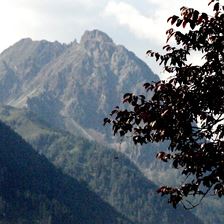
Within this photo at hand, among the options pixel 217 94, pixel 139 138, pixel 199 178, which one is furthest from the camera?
pixel 139 138

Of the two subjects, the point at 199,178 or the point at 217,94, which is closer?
the point at 217,94

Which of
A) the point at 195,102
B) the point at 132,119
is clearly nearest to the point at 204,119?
the point at 195,102

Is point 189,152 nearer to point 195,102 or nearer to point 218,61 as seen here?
point 195,102

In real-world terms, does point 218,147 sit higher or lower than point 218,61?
lower

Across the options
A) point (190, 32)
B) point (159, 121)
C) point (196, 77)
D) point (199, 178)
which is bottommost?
point (199, 178)

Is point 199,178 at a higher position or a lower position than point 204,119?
lower

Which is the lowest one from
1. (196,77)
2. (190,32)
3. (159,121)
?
(159,121)

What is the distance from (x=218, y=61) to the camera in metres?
17.2

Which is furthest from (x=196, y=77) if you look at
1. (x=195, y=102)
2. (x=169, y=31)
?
(x=169, y=31)

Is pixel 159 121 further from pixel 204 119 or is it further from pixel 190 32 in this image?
pixel 190 32

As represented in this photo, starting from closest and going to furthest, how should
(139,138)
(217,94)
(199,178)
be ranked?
(217,94), (199,178), (139,138)

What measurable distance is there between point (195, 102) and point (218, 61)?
4.54ft

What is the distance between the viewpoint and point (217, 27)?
17562mm

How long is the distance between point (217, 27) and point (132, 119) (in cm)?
406
